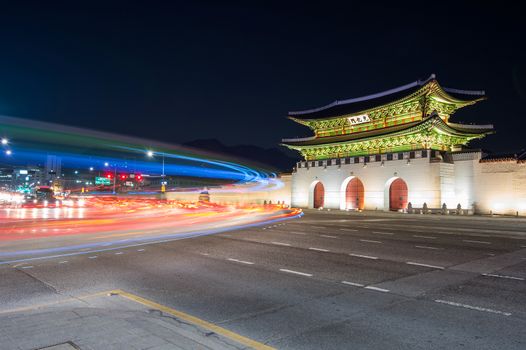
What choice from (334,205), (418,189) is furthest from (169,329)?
(334,205)

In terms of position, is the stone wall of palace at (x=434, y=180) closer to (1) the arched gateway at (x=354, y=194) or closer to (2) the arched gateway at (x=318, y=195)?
(1) the arched gateway at (x=354, y=194)

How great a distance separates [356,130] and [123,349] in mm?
41417

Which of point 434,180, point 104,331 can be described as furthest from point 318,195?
point 104,331

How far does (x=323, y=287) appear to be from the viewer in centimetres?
769

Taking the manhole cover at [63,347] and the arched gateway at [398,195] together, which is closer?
the manhole cover at [63,347]

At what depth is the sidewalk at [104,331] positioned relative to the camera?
410 cm

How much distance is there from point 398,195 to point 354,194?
5.40 m

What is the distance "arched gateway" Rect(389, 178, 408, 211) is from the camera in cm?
3606

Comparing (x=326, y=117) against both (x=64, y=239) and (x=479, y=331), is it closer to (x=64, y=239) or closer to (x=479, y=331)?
(x=64, y=239)

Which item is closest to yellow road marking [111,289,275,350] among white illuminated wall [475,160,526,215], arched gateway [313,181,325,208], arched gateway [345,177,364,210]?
white illuminated wall [475,160,526,215]

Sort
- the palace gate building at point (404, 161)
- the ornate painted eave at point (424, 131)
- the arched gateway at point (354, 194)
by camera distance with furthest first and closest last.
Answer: the arched gateway at point (354, 194) < the ornate painted eave at point (424, 131) < the palace gate building at point (404, 161)

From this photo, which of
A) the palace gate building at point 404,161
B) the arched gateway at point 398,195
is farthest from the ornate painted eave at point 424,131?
the arched gateway at point 398,195

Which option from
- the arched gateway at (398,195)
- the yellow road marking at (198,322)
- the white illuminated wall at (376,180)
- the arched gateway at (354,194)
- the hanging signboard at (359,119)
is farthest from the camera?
the hanging signboard at (359,119)

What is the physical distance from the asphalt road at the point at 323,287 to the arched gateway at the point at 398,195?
22.6 m
